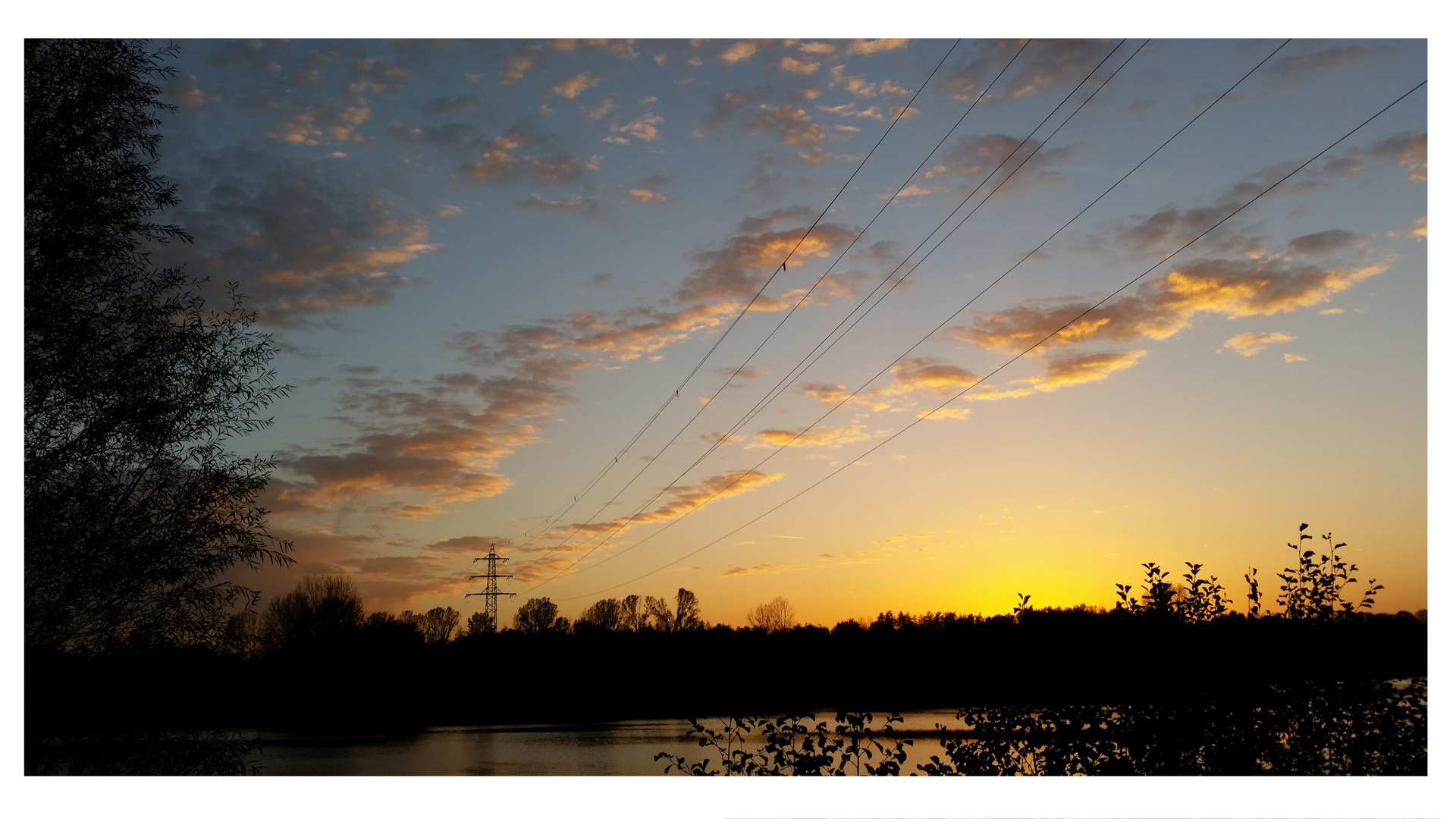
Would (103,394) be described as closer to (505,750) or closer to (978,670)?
(978,670)

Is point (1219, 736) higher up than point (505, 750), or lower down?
higher up

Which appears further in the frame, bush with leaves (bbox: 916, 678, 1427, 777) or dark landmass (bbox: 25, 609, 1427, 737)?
dark landmass (bbox: 25, 609, 1427, 737)

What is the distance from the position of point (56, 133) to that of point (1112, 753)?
11.1m

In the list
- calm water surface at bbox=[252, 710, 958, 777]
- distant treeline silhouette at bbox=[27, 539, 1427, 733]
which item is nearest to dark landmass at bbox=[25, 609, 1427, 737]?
distant treeline silhouette at bbox=[27, 539, 1427, 733]

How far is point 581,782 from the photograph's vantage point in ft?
26.0

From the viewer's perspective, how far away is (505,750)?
4241 cm

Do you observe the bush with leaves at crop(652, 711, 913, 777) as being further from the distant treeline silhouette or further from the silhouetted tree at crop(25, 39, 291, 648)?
the silhouetted tree at crop(25, 39, 291, 648)

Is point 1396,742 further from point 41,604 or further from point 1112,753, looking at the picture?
point 41,604

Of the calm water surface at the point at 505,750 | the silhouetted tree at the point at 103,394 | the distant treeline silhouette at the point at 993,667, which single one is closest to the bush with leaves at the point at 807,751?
the distant treeline silhouette at the point at 993,667

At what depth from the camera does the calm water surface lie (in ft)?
106

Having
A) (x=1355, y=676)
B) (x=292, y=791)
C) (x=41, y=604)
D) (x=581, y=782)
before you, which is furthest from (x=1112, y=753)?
(x=41, y=604)

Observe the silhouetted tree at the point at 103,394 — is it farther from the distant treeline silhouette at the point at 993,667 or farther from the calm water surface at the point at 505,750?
the calm water surface at the point at 505,750

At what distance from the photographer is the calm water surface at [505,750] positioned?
106 ft

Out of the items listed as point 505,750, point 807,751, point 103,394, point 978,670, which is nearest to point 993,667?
point 978,670
